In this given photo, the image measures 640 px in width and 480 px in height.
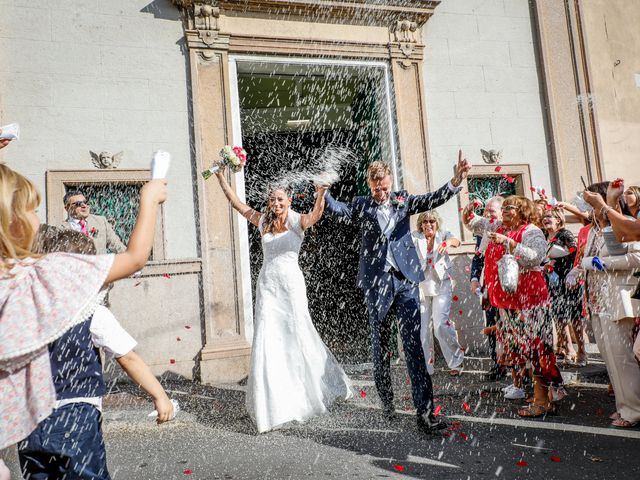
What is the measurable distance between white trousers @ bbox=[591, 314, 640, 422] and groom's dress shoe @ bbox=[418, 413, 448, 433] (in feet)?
4.95

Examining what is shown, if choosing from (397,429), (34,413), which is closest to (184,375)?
(397,429)

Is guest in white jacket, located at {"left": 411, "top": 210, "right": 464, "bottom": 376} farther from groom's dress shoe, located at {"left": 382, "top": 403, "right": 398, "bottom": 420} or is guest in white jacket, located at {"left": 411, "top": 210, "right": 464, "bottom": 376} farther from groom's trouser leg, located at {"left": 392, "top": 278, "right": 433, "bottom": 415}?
groom's trouser leg, located at {"left": 392, "top": 278, "right": 433, "bottom": 415}

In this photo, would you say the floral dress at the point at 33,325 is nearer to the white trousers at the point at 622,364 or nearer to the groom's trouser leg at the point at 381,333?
the groom's trouser leg at the point at 381,333

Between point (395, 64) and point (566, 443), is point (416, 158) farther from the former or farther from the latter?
point (566, 443)

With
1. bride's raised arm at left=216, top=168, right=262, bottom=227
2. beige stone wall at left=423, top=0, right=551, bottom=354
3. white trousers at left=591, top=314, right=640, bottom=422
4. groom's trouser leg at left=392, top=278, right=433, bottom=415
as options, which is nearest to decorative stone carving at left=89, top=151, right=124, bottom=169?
bride's raised arm at left=216, top=168, right=262, bottom=227

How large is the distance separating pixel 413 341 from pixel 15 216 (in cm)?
360

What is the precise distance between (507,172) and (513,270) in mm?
5294

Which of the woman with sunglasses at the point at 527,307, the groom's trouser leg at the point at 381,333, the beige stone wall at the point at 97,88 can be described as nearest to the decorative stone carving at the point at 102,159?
the beige stone wall at the point at 97,88

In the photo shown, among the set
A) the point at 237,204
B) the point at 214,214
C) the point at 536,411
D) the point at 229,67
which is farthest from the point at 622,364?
the point at 229,67

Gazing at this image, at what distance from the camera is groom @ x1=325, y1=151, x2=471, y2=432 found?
4875 millimetres

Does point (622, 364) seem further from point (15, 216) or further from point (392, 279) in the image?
point (15, 216)

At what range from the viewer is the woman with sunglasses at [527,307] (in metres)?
5.09

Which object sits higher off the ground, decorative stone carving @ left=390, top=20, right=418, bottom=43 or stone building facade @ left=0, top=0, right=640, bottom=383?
decorative stone carving @ left=390, top=20, right=418, bottom=43

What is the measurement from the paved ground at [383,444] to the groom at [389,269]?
20.6 inches
